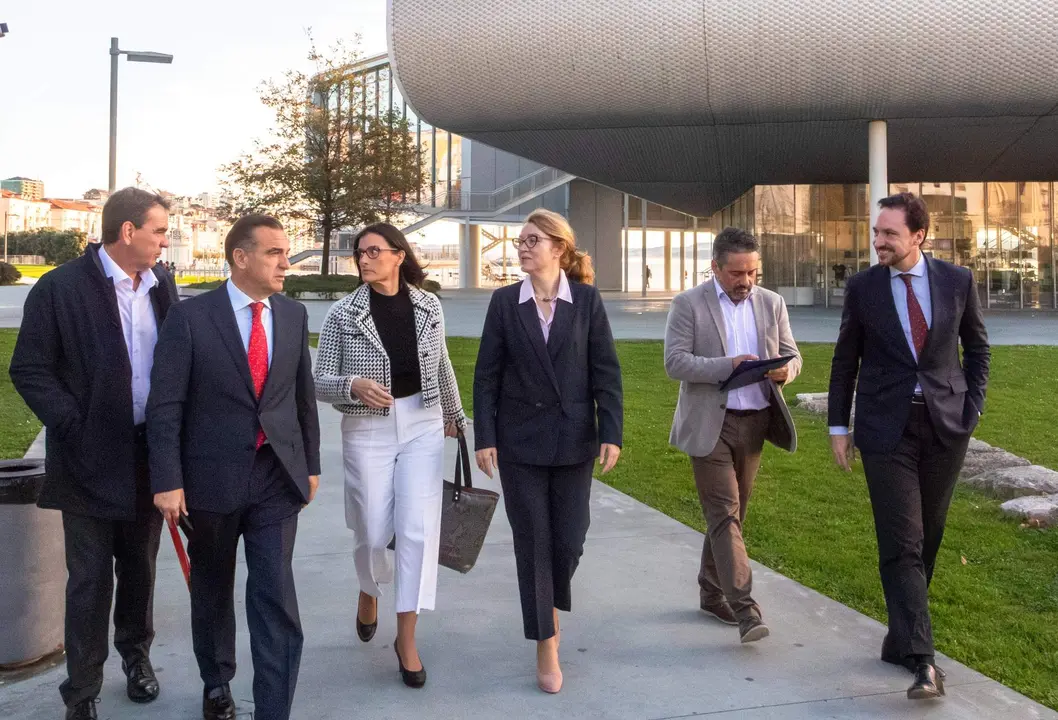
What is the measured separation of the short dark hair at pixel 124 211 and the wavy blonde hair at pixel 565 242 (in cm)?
144

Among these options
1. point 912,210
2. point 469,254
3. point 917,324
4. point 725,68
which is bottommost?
point 917,324

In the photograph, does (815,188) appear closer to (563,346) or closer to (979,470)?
(979,470)

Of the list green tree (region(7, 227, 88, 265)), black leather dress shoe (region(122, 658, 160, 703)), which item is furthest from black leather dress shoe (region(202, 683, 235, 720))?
green tree (region(7, 227, 88, 265))

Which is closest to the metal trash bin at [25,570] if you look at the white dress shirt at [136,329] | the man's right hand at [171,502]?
the white dress shirt at [136,329]

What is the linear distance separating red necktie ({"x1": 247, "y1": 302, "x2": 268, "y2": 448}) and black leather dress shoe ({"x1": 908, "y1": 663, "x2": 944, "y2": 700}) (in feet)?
8.20

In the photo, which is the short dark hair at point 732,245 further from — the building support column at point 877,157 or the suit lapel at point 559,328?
the building support column at point 877,157

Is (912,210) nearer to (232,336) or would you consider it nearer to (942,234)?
(232,336)

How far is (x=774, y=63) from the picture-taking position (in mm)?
19875

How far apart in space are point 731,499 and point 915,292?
1.17m

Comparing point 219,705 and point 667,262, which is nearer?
point 219,705

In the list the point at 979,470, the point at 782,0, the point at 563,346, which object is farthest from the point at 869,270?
the point at 782,0

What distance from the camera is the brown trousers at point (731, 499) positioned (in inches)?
189

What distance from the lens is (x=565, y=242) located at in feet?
15.2

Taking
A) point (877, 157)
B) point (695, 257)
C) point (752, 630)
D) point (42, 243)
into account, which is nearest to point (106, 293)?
point (752, 630)
